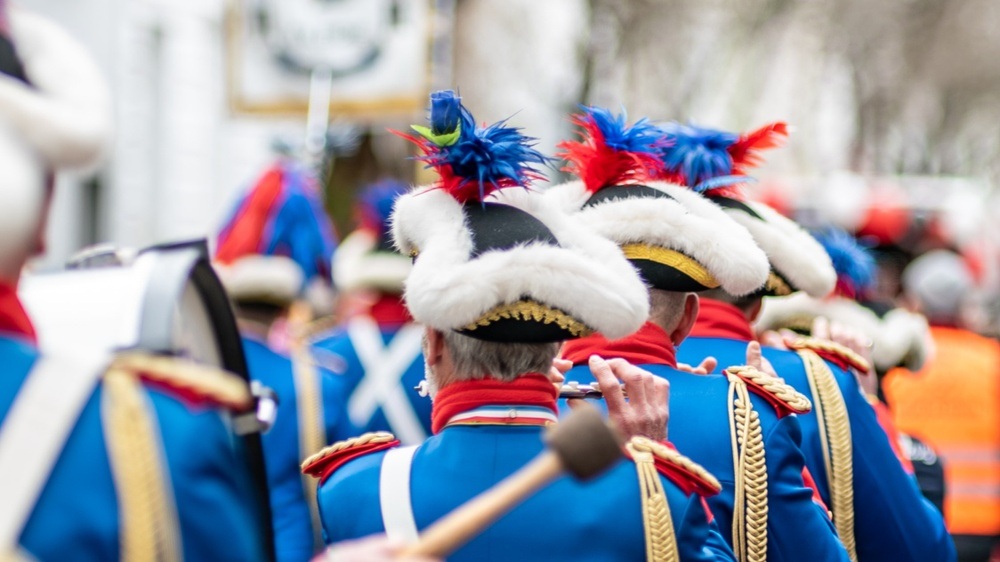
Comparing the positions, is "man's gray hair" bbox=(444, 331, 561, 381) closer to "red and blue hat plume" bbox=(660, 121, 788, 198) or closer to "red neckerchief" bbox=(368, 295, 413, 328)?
"red and blue hat plume" bbox=(660, 121, 788, 198)

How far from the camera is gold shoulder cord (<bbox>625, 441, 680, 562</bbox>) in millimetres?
2150

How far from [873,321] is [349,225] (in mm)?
7952

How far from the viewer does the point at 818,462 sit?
326 centimetres

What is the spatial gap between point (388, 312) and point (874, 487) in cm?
254

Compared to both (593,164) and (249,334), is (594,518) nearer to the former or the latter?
(593,164)

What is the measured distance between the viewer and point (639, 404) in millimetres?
2553

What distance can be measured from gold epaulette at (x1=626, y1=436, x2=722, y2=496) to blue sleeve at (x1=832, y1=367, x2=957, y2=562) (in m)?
1.13

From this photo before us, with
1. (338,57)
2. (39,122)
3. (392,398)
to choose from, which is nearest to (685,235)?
(39,122)

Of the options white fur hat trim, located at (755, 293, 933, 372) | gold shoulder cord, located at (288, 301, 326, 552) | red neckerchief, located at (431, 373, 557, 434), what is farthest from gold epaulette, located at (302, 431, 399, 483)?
white fur hat trim, located at (755, 293, 933, 372)

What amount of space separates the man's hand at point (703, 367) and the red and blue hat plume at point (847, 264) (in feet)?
5.28

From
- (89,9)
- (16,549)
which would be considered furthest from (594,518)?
(89,9)

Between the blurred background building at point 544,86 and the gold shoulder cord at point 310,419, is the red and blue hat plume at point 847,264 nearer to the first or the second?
the gold shoulder cord at point 310,419

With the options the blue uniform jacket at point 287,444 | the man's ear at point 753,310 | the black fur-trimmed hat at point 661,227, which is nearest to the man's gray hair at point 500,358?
the black fur-trimmed hat at point 661,227

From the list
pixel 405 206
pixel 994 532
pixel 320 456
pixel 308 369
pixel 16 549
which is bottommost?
pixel 994 532
